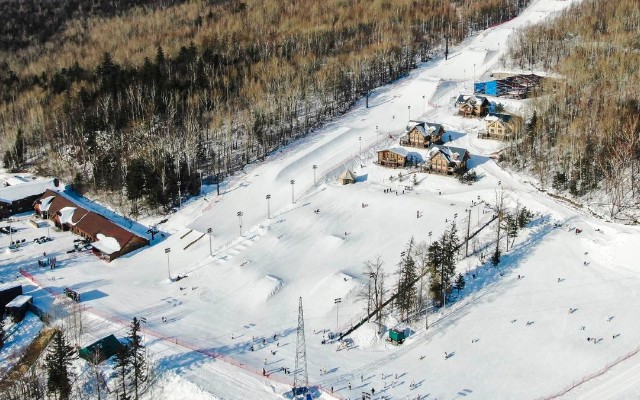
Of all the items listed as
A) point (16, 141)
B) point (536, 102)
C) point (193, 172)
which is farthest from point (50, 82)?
point (536, 102)

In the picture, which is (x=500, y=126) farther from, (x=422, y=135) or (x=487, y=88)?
(x=487, y=88)

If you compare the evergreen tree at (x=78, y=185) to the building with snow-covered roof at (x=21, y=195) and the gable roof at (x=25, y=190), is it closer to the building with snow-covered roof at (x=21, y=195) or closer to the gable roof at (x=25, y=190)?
the building with snow-covered roof at (x=21, y=195)

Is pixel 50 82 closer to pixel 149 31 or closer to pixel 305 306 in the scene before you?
pixel 149 31

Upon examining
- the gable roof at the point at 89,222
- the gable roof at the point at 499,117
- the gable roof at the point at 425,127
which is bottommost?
the gable roof at the point at 89,222

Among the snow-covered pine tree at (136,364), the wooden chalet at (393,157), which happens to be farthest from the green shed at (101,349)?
the wooden chalet at (393,157)

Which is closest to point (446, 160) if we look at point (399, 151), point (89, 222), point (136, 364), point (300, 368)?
point (399, 151)

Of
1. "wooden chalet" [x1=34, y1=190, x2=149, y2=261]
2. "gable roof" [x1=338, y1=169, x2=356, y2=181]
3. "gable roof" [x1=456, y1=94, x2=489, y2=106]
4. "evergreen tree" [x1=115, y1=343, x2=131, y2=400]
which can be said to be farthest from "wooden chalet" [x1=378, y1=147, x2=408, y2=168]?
"evergreen tree" [x1=115, y1=343, x2=131, y2=400]
